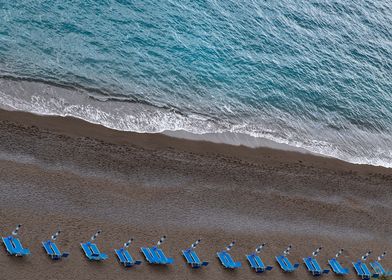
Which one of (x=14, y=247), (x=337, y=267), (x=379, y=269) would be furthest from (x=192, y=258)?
(x=379, y=269)

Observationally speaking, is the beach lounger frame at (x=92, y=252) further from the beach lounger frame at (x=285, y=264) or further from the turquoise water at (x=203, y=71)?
the turquoise water at (x=203, y=71)

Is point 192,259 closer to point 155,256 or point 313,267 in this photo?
point 155,256

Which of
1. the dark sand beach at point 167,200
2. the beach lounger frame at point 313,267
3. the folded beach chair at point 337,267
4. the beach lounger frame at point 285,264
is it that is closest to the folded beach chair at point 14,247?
the dark sand beach at point 167,200

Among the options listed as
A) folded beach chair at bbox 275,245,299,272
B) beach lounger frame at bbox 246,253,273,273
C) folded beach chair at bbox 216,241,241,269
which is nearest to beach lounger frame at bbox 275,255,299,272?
folded beach chair at bbox 275,245,299,272

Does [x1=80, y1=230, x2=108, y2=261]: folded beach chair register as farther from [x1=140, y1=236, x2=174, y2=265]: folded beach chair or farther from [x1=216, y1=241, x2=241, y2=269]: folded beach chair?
[x1=216, y1=241, x2=241, y2=269]: folded beach chair

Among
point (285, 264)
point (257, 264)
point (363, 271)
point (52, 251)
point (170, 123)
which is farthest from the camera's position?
point (170, 123)
